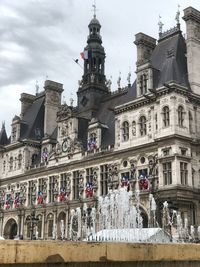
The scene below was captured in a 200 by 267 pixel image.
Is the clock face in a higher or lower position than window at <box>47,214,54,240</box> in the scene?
higher

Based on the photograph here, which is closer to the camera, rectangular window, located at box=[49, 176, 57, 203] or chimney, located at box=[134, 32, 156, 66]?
chimney, located at box=[134, 32, 156, 66]

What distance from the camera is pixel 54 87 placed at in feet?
201

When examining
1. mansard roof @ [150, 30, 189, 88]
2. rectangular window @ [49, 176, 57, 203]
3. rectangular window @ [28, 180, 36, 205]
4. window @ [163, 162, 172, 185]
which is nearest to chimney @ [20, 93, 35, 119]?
rectangular window @ [28, 180, 36, 205]

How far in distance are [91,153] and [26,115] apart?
21.2 meters

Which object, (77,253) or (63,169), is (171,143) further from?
(77,253)

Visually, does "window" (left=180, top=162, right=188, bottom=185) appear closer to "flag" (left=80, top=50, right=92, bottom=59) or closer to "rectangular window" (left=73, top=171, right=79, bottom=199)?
"rectangular window" (left=73, top=171, right=79, bottom=199)

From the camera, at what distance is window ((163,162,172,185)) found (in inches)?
1394

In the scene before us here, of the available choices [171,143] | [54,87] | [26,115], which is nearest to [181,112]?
[171,143]

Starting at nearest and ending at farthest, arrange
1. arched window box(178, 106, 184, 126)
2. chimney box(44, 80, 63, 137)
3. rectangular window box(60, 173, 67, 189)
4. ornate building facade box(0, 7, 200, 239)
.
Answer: ornate building facade box(0, 7, 200, 239), arched window box(178, 106, 184, 126), rectangular window box(60, 173, 67, 189), chimney box(44, 80, 63, 137)

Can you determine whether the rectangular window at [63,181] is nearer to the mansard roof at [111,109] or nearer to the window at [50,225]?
the window at [50,225]

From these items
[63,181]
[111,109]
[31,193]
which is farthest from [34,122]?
[111,109]

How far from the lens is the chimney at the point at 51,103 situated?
59.4 metres

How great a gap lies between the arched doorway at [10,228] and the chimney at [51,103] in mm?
12958

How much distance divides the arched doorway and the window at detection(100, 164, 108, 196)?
18.5m
